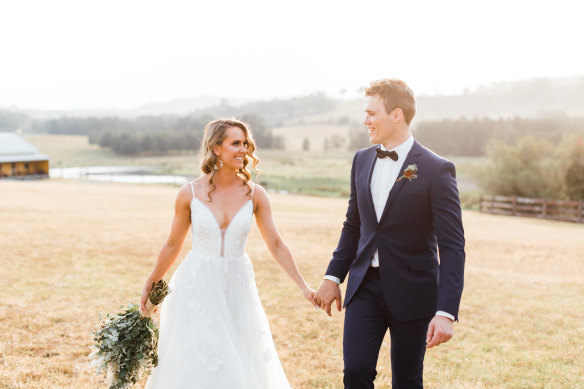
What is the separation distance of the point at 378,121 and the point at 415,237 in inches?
37.7

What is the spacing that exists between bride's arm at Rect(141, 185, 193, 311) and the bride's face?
44 cm

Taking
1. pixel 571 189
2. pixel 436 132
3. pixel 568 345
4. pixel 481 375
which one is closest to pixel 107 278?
pixel 481 375

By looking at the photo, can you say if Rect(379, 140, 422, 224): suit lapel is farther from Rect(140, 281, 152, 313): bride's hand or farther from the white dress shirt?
Rect(140, 281, 152, 313): bride's hand

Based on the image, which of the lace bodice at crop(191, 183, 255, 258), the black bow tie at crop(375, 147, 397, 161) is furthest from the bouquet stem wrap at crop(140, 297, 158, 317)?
the black bow tie at crop(375, 147, 397, 161)

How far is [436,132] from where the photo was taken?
128 m

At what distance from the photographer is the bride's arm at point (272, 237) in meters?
→ 5.12

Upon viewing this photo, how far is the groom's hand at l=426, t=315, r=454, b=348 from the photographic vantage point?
3.77 metres

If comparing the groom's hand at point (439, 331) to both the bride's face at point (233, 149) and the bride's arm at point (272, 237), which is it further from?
the bride's face at point (233, 149)

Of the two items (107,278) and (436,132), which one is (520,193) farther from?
(436,132)

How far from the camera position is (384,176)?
4387 mm

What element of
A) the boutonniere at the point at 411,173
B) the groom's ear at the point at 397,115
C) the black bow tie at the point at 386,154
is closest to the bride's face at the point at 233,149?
the black bow tie at the point at 386,154

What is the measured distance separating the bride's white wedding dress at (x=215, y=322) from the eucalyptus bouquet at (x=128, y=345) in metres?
0.13

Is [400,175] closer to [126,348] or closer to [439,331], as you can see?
[439,331]

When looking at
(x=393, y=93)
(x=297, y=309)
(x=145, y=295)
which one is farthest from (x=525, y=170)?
(x=145, y=295)
